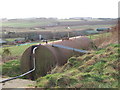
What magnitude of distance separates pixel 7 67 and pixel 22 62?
1.78 m

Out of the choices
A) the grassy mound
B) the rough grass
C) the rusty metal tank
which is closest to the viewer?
the grassy mound

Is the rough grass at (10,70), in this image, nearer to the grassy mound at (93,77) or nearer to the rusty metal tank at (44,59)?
the rusty metal tank at (44,59)

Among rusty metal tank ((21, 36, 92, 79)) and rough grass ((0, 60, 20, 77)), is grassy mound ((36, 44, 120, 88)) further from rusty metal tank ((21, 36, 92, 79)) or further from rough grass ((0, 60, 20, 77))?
rough grass ((0, 60, 20, 77))

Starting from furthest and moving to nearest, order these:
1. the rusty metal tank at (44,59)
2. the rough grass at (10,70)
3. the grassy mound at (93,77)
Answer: the rough grass at (10,70)
the rusty metal tank at (44,59)
the grassy mound at (93,77)

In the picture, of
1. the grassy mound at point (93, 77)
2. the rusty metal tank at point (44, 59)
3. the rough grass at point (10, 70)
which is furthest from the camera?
the rough grass at point (10, 70)

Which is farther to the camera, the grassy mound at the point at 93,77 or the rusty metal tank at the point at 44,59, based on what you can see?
the rusty metal tank at the point at 44,59

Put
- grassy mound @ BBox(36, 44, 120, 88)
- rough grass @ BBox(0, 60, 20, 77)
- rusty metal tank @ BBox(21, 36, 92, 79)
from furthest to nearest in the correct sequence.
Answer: rough grass @ BBox(0, 60, 20, 77), rusty metal tank @ BBox(21, 36, 92, 79), grassy mound @ BBox(36, 44, 120, 88)

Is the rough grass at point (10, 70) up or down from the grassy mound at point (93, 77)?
down

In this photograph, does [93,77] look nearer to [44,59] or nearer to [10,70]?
[44,59]

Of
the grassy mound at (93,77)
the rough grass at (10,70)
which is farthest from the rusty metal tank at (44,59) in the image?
the grassy mound at (93,77)

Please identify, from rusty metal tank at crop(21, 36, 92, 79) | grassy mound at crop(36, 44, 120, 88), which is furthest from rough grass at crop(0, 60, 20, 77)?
grassy mound at crop(36, 44, 120, 88)

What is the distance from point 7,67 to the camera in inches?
504

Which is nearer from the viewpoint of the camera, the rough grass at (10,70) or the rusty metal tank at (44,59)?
the rusty metal tank at (44,59)

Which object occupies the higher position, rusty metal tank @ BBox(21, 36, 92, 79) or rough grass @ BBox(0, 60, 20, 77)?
rusty metal tank @ BBox(21, 36, 92, 79)
